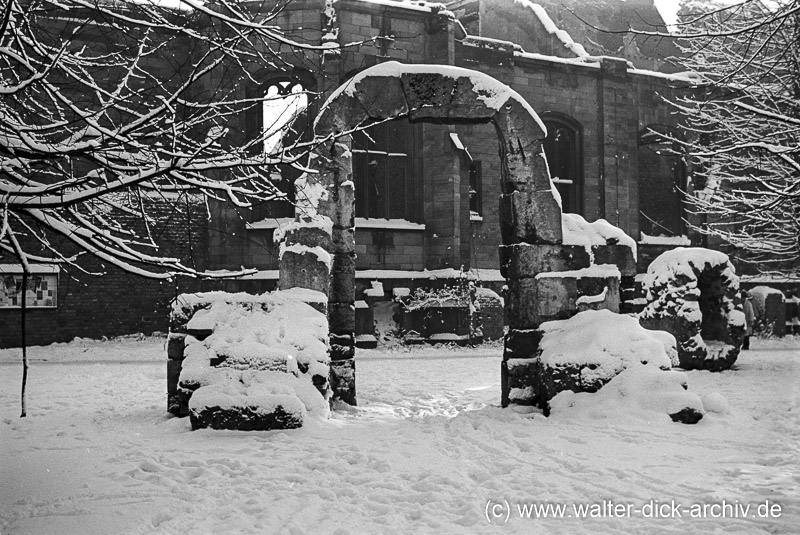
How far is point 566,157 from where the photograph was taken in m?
21.7

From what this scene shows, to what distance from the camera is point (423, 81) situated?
9.46m

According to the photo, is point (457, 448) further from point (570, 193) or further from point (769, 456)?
point (570, 193)

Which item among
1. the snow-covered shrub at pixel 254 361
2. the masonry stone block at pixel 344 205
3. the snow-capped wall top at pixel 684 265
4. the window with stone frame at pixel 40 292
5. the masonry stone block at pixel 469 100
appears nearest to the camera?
the snow-covered shrub at pixel 254 361

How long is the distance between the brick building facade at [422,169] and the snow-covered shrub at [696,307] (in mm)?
4568

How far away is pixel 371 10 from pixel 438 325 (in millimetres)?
7599

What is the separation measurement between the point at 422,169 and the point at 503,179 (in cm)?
929

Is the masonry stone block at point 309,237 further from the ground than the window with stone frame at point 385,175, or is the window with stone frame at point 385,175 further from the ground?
the window with stone frame at point 385,175

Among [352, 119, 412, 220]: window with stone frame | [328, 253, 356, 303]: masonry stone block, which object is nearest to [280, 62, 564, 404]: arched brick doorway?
[328, 253, 356, 303]: masonry stone block

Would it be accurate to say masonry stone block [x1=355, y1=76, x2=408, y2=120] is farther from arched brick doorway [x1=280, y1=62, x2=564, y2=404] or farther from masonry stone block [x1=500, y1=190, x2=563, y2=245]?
masonry stone block [x1=500, y1=190, x2=563, y2=245]

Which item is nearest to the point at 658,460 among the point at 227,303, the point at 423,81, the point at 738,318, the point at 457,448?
the point at 457,448

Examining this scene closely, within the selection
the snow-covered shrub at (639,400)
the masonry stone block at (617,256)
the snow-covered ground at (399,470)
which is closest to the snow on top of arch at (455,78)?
the masonry stone block at (617,256)

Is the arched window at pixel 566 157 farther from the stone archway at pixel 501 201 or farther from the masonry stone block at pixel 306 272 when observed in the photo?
the masonry stone block at pixel 306 272

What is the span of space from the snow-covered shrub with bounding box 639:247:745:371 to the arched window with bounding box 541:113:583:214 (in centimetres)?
793

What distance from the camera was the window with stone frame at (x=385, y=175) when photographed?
18734 mm
